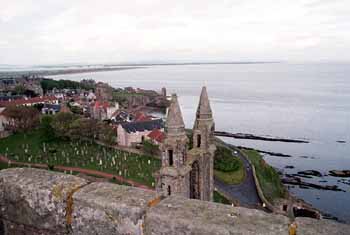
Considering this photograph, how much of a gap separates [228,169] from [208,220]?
3861 cm

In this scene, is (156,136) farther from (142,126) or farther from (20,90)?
(20,90)

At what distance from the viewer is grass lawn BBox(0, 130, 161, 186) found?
120ft

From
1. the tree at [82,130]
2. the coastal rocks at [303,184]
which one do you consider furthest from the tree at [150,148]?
the coastal rocks at [303,184]

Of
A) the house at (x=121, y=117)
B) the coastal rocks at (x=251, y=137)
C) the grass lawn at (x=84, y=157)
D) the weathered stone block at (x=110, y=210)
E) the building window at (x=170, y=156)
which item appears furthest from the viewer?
the coastal rocks at (x=251, y=137)

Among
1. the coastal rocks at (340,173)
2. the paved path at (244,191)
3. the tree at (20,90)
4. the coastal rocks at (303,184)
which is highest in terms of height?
the tree at (20,90)

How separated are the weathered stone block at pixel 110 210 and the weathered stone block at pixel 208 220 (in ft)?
0.48

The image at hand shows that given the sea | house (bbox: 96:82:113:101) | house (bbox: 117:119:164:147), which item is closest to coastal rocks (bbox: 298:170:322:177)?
the sea

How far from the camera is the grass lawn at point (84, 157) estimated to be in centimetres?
3660

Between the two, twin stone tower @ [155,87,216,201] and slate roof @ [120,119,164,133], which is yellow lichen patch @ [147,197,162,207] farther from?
slate roof @ [120,119,164,133]

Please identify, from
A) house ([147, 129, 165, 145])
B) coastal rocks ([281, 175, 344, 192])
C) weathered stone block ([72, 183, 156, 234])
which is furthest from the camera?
house ([147, 129, 165, 145])

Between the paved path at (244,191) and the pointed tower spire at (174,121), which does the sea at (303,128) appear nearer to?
the pointed tower spire at (174,121)

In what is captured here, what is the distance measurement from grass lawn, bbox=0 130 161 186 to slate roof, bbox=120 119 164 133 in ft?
15.3

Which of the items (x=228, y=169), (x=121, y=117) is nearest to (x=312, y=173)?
(x=228, y=169)

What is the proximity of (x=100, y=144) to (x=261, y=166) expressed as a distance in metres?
23.8
